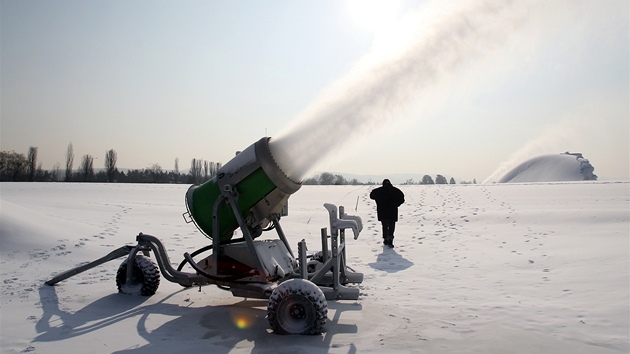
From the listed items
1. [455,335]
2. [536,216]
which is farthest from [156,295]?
[536,216]

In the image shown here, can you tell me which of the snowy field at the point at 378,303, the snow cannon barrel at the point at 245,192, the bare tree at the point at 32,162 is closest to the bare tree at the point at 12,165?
the bare tree at the point at 32,162

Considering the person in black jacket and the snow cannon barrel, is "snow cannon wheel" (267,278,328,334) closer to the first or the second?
the snow cannon barrel

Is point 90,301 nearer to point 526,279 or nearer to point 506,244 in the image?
point 526,279

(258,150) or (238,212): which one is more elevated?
(258,150)

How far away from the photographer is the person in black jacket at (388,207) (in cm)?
1409

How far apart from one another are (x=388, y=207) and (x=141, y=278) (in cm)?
828

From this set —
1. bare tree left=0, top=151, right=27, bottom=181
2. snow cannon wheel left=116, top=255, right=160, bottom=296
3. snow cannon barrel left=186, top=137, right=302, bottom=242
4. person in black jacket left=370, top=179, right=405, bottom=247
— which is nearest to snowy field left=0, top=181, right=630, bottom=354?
snow cannon wheel left=116, top=255, right=160, bottom=296

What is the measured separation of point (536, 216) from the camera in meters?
19.0

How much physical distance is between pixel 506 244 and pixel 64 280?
35.6 ft

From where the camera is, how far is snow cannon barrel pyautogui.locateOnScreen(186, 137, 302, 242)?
7074mm

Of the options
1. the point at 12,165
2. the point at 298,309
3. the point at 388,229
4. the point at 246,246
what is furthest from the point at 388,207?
the point at 12,165

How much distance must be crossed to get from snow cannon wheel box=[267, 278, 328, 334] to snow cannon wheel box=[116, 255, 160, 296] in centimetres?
289

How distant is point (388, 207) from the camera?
14.5 metres

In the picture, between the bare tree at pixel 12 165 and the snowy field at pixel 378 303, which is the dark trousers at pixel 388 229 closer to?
the snowy field at pixel 378 303
